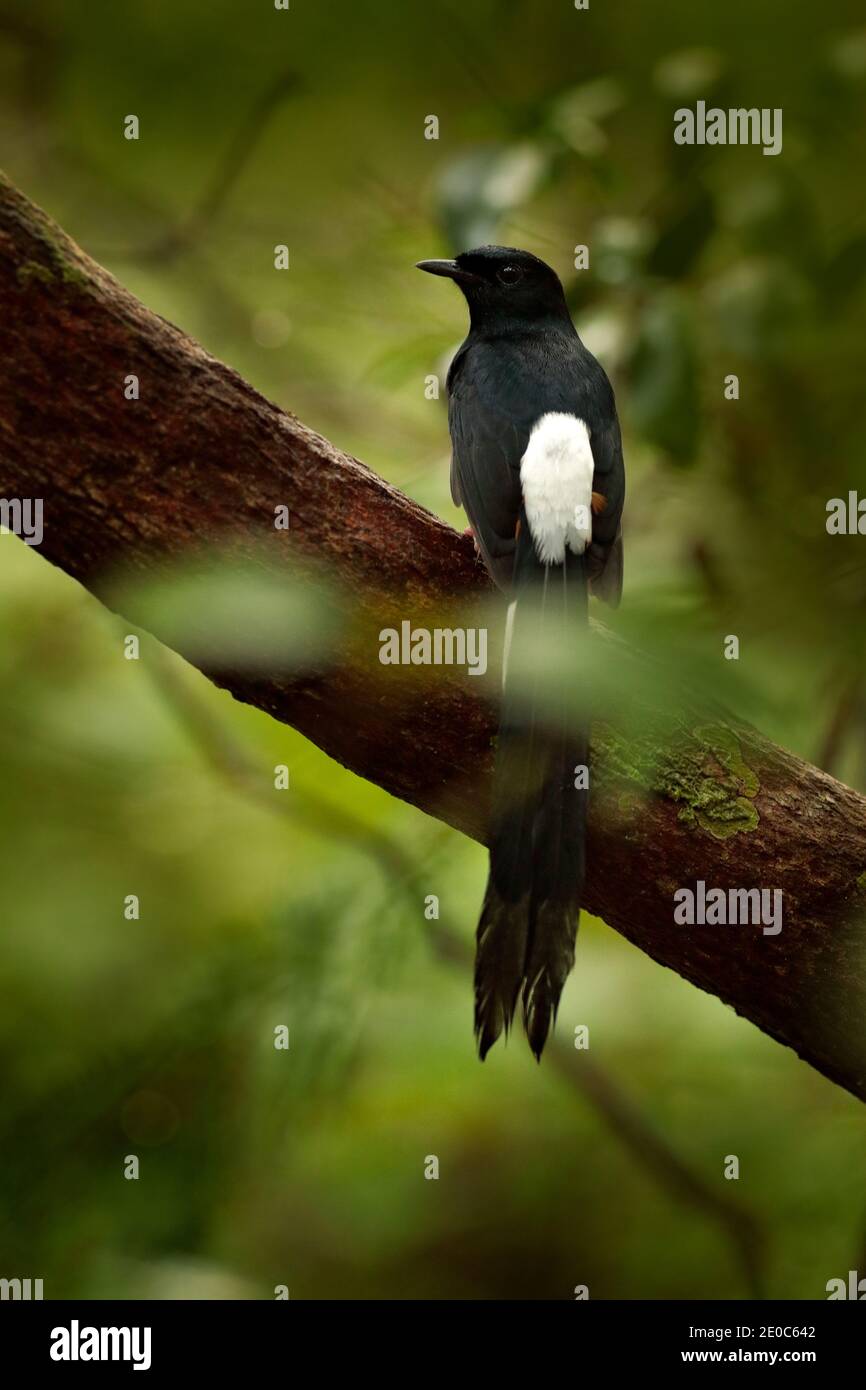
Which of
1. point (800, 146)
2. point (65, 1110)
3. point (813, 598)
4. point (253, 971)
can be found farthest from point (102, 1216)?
point (800, 146)

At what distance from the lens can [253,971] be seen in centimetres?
282

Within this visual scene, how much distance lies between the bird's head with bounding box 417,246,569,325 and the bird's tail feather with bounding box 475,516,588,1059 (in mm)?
1029

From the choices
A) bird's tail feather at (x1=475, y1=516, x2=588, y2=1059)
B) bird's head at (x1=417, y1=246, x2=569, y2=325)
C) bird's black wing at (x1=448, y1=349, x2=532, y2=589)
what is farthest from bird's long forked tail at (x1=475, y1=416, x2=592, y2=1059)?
bird's head at (x1=417, y1=246, x2=569, y2=325)

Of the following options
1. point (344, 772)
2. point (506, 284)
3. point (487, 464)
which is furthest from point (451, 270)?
point (344, 772)

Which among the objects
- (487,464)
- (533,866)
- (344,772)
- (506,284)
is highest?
(506,284)

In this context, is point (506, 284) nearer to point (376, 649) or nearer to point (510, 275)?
point (510, 275)

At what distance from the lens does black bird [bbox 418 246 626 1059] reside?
1880mm

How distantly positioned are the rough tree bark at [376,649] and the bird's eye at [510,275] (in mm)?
776

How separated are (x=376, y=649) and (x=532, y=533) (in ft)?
1.12

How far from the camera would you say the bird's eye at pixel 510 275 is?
2.62 metres

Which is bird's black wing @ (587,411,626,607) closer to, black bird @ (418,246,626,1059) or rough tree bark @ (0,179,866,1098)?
black bird @ (418,246,626,1059)

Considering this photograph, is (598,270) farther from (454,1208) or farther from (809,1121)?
(454,1208)

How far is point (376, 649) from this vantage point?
1956mm

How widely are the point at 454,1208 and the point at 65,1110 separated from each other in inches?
43.9
